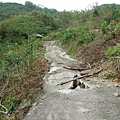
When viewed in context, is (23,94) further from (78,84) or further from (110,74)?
(110,74)

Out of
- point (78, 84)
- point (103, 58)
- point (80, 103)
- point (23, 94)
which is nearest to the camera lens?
point (80, 103)

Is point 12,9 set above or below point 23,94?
above

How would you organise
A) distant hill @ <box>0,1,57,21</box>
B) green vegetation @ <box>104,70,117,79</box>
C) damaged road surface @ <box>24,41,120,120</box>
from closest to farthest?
damaged road surface @ <box>24,41,120,120</box>, green vegetation @ <box>104,70,117,79</box>, distant hill @ <box>0,1,57,21</box>

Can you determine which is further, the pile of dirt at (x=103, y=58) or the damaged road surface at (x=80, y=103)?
the pile of dirt at (x=103, y=58)

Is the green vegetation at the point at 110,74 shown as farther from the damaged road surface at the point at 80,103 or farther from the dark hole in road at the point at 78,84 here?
the dark hole in road at the point at 78,84

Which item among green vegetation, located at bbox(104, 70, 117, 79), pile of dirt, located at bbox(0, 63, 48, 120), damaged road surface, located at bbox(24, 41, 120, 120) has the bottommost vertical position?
pile of dirt, located at bbox(0, 63, 48, 120)

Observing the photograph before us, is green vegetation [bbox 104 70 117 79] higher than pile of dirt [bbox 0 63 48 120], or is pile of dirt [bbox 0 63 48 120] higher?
green vegetation [bbox 104 70 117 79]

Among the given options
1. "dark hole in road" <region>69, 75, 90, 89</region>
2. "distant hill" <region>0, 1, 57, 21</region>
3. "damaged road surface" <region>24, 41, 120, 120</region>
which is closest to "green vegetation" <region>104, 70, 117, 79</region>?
"damaged road surface" <region>24, 41, 120, 120</region>

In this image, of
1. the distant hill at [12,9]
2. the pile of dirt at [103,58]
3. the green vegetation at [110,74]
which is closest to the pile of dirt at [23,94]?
the green vegetation at [110,74]

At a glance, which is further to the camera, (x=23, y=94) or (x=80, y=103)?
(x=23, y=94)

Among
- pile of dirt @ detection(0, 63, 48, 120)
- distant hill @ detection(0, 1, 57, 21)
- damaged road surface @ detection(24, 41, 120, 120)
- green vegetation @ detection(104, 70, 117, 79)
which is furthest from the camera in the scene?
distant hill @ detection(0, 1, 57, 21)

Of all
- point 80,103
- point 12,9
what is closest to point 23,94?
point 80,103

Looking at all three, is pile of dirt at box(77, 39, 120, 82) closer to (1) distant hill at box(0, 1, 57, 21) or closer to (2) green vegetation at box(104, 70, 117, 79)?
(2) green vegetation at box(104, 70, 117, 79)

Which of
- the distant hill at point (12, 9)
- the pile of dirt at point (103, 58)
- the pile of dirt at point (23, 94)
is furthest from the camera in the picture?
the distant hill at point (12, 9)
